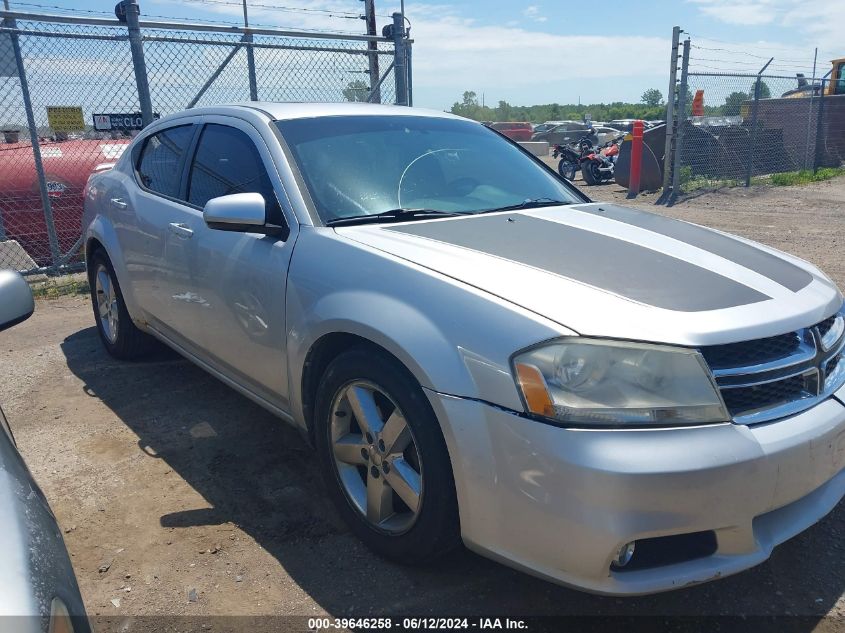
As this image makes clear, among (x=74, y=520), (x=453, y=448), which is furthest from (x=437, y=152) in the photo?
(x=74, y=520)

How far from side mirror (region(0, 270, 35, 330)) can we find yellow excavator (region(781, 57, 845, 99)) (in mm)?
17617

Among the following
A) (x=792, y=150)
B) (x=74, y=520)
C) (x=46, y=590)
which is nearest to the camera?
(x=46, y=590)

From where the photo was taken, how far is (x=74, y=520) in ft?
9.90

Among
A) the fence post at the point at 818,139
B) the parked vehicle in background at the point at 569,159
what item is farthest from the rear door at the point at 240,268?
the fence post at the point at 818,139

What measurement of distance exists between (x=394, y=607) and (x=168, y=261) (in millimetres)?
2272

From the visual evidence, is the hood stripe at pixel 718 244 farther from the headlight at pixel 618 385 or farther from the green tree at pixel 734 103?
the green tree at pixel 734 103

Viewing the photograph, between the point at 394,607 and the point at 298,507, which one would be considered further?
the point at 298,507

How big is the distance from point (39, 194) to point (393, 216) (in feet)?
21.1

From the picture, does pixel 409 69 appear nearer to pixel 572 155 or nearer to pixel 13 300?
pixel 13 300

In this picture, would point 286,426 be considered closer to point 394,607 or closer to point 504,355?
point 394,607

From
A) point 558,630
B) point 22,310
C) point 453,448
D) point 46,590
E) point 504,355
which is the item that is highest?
point 22,310

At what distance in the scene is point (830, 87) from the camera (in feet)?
60.6

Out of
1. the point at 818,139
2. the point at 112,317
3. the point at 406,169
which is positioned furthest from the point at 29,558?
the point at 818,139

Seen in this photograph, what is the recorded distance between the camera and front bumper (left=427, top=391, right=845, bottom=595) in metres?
1.92
